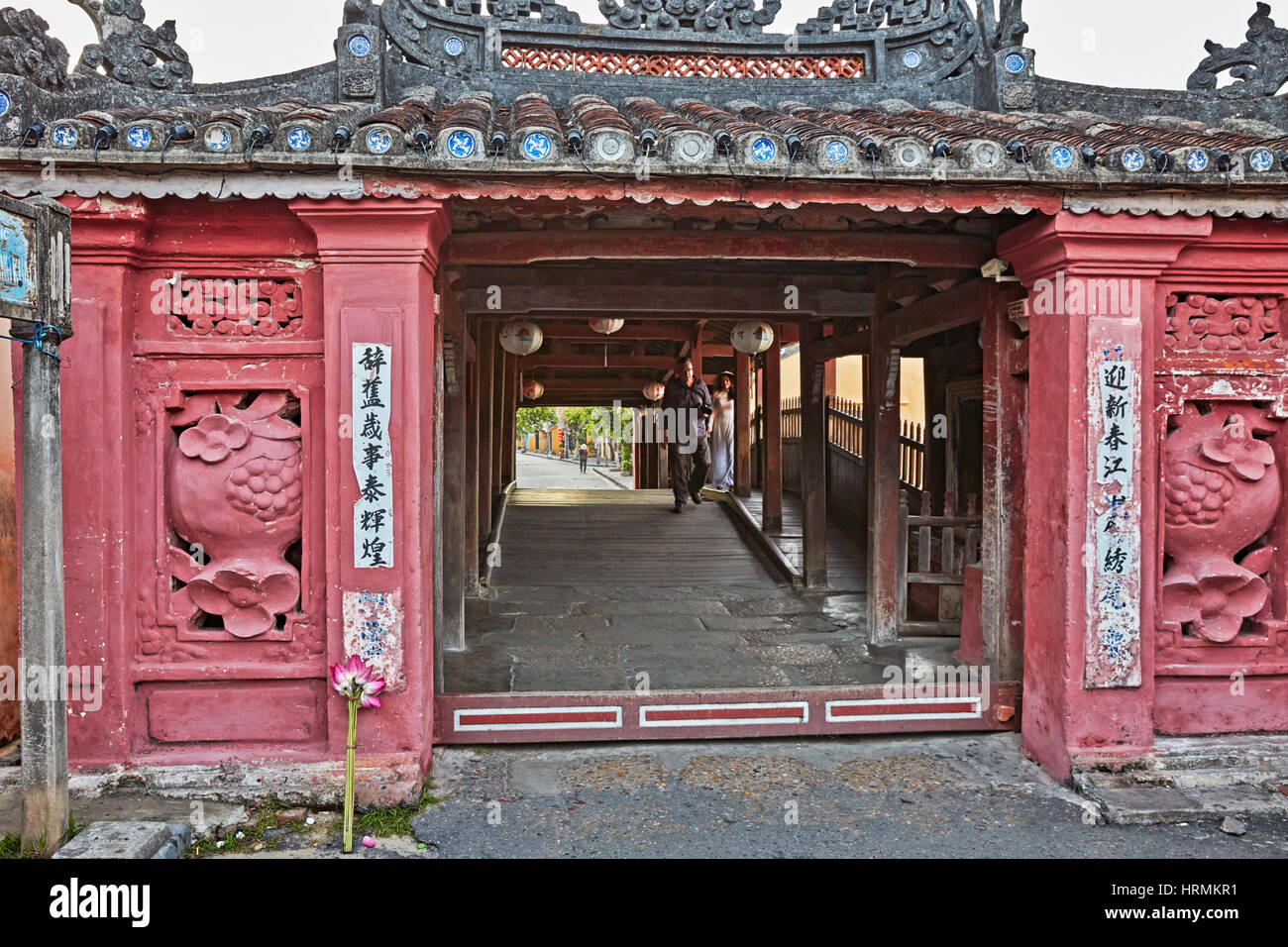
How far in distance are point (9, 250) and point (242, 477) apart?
5.16 feet

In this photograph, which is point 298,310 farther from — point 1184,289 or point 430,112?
point 1184,289

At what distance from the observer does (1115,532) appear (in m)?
4.98

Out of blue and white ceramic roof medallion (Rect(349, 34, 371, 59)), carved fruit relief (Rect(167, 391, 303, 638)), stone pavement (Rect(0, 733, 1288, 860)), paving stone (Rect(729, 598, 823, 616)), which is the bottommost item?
stone pavement (Rect(0, 733, 1288, 860))

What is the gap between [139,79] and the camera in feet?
18.0

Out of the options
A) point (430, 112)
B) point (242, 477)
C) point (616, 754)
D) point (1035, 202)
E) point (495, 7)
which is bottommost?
point (616, 754)

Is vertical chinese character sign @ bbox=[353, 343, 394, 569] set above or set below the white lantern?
below

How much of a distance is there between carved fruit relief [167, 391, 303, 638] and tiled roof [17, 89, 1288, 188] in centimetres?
132

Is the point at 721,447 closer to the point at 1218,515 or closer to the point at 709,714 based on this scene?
the point at 709,714

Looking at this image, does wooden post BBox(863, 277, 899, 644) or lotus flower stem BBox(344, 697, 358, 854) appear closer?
lotus flower stem BBox(344, 697, 358, 854)

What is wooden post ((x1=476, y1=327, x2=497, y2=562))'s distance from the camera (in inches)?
415

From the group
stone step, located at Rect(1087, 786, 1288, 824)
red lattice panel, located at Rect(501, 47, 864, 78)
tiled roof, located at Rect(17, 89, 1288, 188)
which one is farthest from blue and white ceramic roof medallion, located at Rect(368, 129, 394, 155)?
stone step, located at Rect(1087, 786, 1288, 824)

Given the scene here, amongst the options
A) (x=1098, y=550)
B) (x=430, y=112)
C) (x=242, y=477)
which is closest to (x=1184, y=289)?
(x=1098, y=550)

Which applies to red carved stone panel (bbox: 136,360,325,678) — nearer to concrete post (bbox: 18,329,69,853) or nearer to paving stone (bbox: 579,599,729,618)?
concrete post (bbox: 18,329,69,853)

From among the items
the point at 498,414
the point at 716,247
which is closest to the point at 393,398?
the point at 716,247
